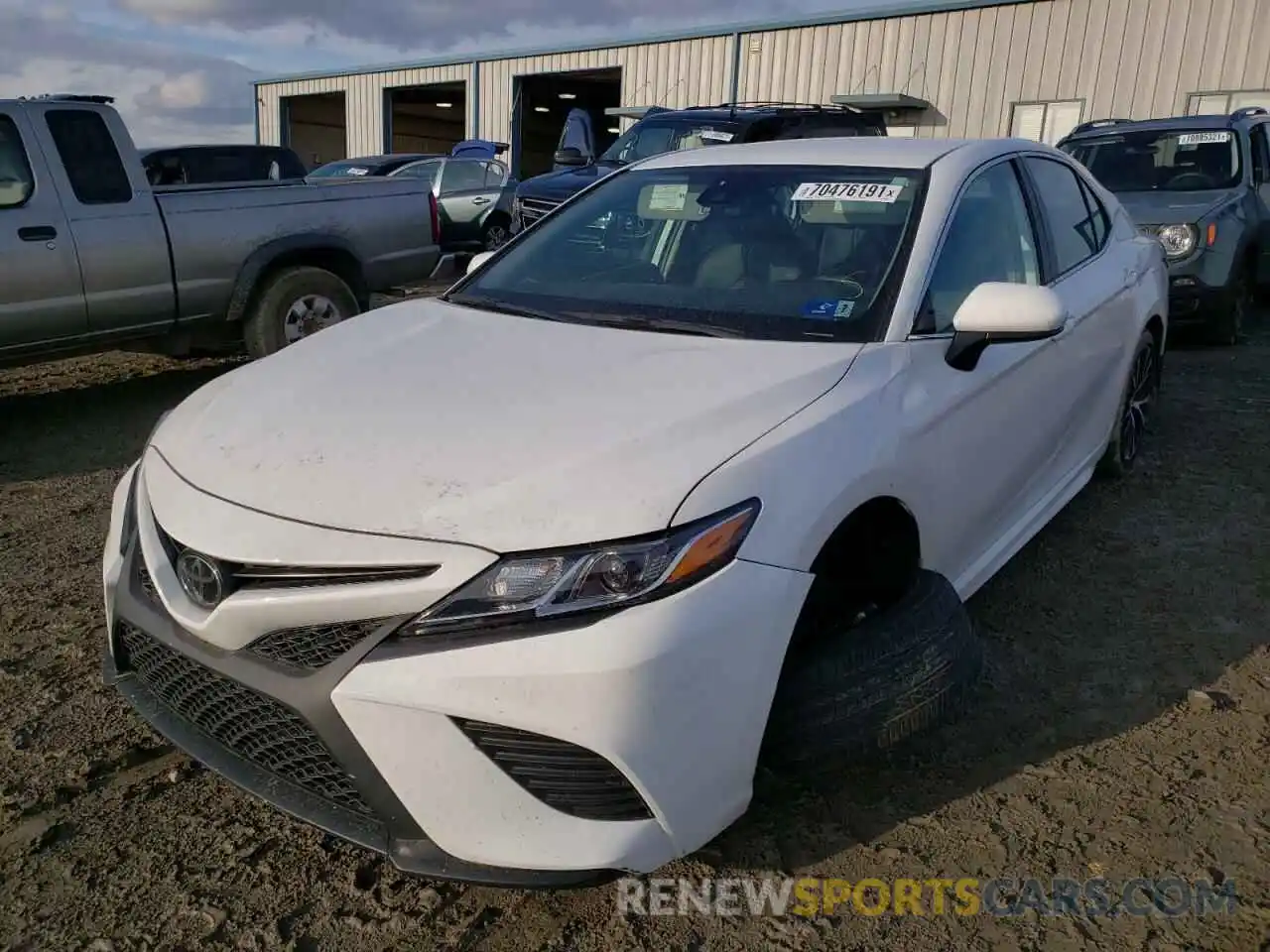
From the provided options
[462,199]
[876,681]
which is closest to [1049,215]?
[876,681]

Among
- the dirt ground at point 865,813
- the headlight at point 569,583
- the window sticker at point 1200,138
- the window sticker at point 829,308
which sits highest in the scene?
the window sticker at point 1200,138

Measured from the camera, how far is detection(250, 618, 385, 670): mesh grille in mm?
1810

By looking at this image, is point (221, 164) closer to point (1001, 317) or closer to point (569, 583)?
point (1001, 317)

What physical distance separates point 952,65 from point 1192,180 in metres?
11.1

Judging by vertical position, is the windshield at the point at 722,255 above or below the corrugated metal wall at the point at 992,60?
below

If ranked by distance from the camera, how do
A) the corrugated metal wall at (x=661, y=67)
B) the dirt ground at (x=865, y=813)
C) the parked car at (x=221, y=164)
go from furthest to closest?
the corrugated metal wall at (x=661, y=67) < the parked car at (x=221, y=164) < the dirt ground at (x=865, y=813)

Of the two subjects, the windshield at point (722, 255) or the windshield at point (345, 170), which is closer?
the windshield at point (722, 255)

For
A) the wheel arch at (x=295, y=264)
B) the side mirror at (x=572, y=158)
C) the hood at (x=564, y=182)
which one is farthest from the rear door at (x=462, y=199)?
the wheel arch at (x=295, y=264)

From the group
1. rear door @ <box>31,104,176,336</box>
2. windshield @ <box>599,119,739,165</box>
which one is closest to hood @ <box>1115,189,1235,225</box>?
windshield @ <box>599,119,739,165</box>

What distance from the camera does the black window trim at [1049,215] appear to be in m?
3.56

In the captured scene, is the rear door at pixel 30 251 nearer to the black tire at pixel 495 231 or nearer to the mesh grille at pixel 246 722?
the mesh grille at pixel 246 722

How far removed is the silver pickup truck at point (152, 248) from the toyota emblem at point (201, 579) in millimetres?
4148

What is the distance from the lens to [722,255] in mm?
3020

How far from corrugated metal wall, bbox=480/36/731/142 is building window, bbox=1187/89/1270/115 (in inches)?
357
